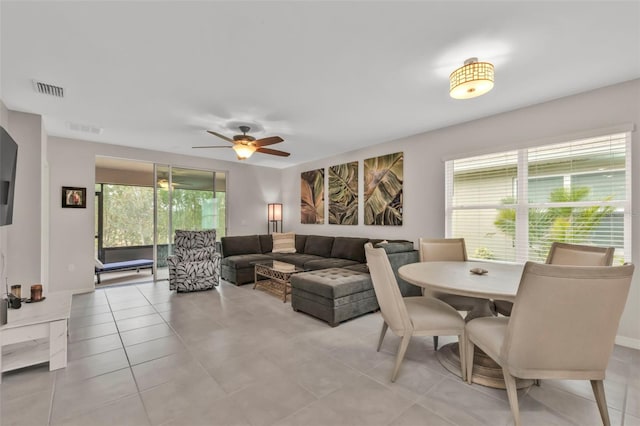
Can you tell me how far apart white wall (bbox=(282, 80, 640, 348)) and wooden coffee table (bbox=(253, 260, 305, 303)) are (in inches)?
69.8

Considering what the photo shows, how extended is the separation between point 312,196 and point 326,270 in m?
2.81

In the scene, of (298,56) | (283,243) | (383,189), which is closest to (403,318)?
(298,56)

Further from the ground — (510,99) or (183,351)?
(510,99)

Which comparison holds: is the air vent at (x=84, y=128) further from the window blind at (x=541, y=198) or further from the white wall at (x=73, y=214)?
the window blind at (x=541, y=198)

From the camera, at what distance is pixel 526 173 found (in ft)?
11.2

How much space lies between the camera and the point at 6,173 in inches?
94.8

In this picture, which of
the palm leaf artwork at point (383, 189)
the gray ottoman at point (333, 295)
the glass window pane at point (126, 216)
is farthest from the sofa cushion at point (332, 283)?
the glass window pane at point (126, 216)

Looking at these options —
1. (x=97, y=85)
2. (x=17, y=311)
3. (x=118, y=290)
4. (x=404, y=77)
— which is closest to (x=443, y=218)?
(x=404, y=77)

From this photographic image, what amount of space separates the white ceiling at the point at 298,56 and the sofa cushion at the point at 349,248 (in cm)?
227

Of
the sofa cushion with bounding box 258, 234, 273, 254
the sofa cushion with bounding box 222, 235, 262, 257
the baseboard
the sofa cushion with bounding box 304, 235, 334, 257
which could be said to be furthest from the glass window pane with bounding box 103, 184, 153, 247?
the baseboard

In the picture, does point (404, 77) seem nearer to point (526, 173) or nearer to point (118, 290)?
point (526, 173)

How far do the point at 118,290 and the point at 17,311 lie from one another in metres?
2.51

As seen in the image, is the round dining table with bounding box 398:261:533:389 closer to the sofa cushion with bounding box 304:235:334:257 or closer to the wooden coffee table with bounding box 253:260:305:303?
the wooden coffee table with bounding box 253:260:305:303

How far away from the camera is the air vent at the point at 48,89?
274 centimetres
